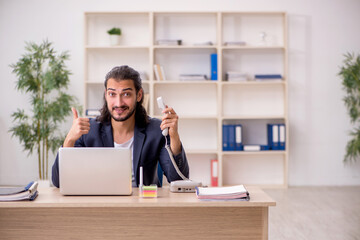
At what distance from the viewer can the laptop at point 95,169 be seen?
2.08m

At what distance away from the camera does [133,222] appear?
6.87 feet

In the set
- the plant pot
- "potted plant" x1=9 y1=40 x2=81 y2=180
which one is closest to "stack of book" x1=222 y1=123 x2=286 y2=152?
the plant pot

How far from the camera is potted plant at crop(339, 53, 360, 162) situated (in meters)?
5.80

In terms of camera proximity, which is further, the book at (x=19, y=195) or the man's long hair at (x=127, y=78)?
the man's long hair at (x=127, y=78)

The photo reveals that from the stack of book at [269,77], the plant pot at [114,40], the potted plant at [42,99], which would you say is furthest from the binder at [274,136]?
the potted plant at [42,99]

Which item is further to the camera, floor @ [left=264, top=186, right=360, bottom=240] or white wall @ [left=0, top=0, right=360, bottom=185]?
white wall @ [left=0, top=0, right=360, bottom=185]

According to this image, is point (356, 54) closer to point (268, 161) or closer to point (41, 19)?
point (268, 161)

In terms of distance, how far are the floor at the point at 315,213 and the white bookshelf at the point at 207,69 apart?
0.61 meters

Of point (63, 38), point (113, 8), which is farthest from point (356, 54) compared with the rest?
point (63, 38)

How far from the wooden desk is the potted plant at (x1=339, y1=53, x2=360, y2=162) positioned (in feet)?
13.4

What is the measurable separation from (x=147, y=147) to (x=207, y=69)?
3.65 meters

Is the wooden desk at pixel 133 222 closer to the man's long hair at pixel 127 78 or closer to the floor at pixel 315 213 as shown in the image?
the man's long hair at pixel 127 78

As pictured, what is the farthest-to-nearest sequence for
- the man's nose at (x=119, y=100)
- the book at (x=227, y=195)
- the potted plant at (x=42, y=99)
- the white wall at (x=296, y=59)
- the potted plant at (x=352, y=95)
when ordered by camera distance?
the white wall at (x=296, y=59) < the potted plant at (x=352, y=95) < the potted plant at (x=42, y=99) < the man's nose at (x=119, y=100) < the book at (x=227, y=195)

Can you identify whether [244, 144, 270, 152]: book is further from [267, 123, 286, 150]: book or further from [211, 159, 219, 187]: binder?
[211, 159, 219, 187]: binder
